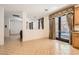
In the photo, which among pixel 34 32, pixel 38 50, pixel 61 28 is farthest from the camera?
pixel 34 32

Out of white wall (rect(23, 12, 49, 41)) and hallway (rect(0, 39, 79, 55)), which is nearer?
hallway (rect(0, 39, 79, 55))

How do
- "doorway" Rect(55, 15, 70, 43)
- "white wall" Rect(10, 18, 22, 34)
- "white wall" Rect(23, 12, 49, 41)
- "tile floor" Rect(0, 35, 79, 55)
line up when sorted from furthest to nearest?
"white wall" Rect(10, 18, 22, 34), "white wall" Rect(23, 12, 49, 41), "doorway" Rect(55, 15, 70, 43), "tile floor" Rect(0, 35, 79, 55)

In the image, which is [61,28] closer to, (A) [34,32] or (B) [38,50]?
(A) [34,32]

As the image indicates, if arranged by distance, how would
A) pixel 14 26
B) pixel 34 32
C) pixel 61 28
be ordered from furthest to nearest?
1. pixel 14 26
2. pixel 34 32
3. pixel 61 28

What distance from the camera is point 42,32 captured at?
425 inches

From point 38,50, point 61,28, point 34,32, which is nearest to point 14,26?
point 34,32

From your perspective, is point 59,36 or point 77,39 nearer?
point 77,39

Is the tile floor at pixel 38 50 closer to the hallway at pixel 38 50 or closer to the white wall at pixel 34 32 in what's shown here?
the hallway at pixel 38 50

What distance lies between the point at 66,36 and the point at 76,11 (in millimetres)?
2700

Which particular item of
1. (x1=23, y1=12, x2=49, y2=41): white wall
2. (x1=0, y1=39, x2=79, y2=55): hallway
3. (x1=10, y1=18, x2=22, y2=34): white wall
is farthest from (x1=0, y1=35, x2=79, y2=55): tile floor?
(x1=10, y1=18, x2=22, y2=34): white wall

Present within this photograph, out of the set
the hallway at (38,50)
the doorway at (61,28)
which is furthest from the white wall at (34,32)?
the hallway at (38,50)

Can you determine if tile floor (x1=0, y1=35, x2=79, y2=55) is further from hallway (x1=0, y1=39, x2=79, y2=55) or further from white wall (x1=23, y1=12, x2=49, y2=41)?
white wall (x1=23, y1=12, x2=49, y2=41)

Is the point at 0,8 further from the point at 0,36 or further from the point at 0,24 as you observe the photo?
the point at 0,36
